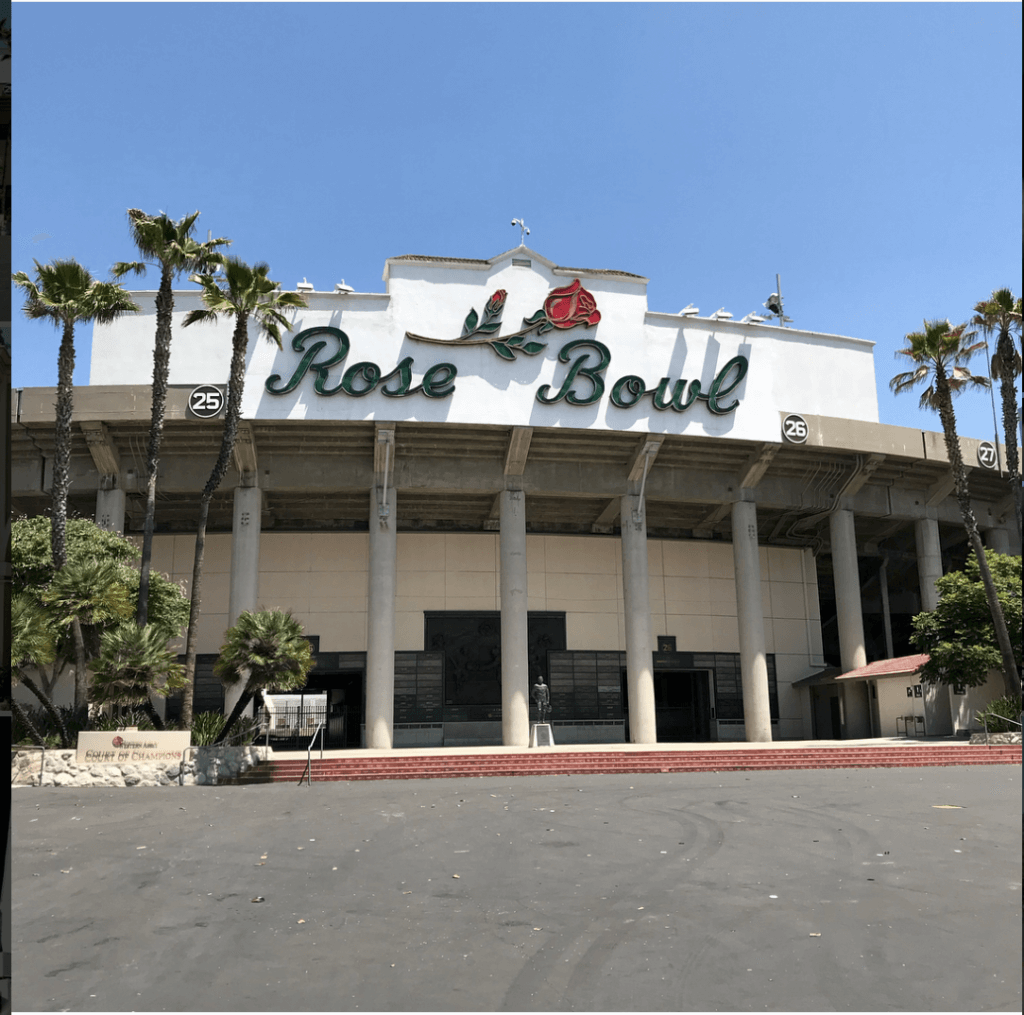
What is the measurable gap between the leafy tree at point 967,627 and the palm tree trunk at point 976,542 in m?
0.33

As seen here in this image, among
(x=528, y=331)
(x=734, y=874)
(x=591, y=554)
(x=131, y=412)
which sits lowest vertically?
(x=734, y=874)

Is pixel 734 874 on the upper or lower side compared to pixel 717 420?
lower

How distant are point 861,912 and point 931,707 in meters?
27.1

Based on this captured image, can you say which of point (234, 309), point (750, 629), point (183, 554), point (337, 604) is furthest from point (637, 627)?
point (183, 554)

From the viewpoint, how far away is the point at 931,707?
3147 centimetres

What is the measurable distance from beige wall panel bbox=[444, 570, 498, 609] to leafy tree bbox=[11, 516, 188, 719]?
14.3 m

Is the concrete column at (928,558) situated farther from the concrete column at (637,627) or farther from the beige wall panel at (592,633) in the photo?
the beige wall panel at (592,633)

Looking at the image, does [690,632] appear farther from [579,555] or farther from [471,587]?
[471,587]

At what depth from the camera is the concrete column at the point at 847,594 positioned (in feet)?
118

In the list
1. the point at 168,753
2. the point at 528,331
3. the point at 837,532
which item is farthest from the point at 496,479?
the point at 168,753

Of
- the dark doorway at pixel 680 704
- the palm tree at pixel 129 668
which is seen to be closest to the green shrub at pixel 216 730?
the palm tree at pixel 129 668

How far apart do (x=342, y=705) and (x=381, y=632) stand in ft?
30.8

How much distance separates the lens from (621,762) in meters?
22.9

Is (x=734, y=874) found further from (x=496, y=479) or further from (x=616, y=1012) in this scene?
(x=496, y=479)
